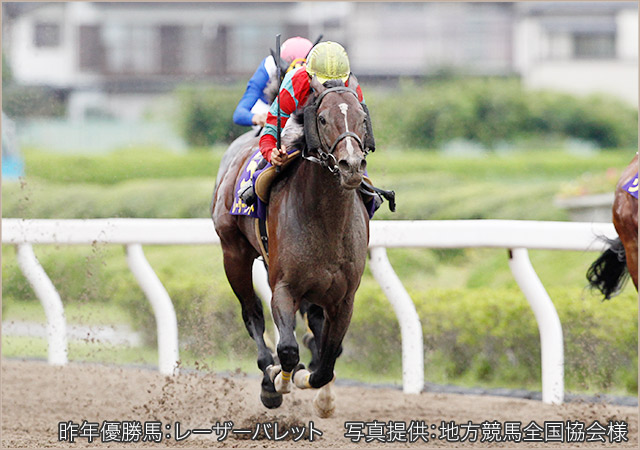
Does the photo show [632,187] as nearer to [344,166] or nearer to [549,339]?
[549,339]

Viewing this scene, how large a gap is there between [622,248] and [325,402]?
5.58 feet

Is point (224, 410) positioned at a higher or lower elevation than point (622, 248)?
lower

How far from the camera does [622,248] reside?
16.0ft

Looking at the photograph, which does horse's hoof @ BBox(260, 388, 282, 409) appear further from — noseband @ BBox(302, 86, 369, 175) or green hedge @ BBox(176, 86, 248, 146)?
green hedge @ BBox(176, 86, 248, 146)

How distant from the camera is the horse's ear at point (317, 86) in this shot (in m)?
3.68

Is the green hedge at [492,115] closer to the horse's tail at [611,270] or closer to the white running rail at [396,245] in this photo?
the white running rail at [396,245]

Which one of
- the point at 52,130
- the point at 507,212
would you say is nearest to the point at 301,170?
the point at 507,212

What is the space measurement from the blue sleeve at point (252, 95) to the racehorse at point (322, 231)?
0.80 m

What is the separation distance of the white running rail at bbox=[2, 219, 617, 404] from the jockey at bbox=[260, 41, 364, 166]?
1.54 m

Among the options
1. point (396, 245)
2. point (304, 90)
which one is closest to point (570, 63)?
point (396, 245)

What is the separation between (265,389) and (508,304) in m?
1.84

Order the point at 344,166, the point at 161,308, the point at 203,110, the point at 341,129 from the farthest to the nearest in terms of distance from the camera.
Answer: the point at 203,110 < the point at 161,308 < the point at 341,129 < the point at 344,166

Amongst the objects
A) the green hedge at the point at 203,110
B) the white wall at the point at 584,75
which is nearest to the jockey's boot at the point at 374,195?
the green hedge at the point at 203,110

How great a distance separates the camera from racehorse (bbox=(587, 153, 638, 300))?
453 cm
